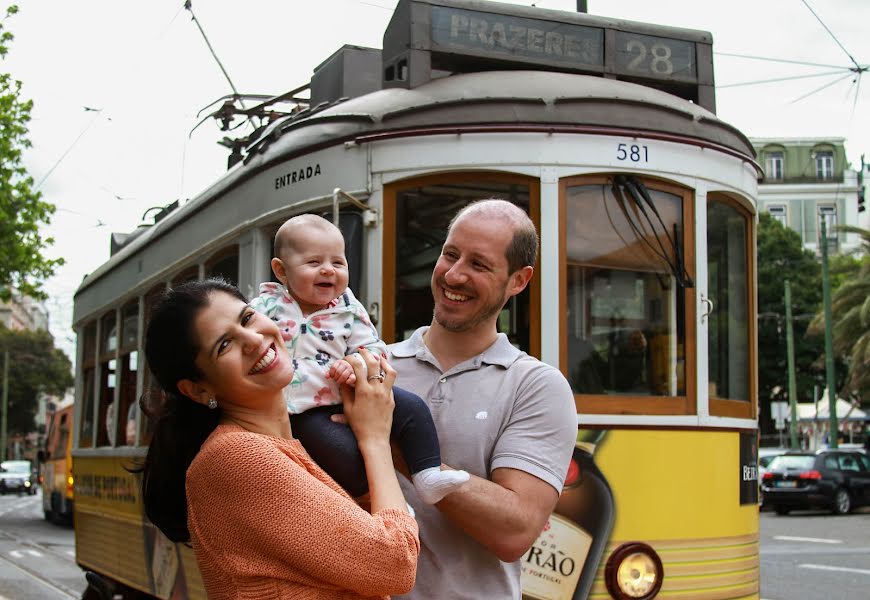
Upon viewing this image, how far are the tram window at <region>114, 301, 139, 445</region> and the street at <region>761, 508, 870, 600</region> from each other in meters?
5.60

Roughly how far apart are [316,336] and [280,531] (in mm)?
644

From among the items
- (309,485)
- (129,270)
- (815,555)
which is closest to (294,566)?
(309,485)

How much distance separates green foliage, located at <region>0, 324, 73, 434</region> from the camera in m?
67.4

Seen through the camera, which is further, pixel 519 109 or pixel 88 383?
pixel 88 383

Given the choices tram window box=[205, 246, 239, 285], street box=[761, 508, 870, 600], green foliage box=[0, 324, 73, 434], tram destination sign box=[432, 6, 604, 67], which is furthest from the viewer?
green foliage box=[0, 324, 73, 434]

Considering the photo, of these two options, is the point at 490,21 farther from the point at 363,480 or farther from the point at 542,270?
the point at 363,480

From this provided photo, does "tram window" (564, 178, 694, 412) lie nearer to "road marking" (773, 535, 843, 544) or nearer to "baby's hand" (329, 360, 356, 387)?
"baby's hand" (329, 360, 356, 387)

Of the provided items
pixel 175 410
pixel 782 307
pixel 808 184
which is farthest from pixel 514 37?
pixel 808 184

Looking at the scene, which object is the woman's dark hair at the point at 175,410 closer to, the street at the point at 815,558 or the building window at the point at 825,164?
the street at the point at 815,558

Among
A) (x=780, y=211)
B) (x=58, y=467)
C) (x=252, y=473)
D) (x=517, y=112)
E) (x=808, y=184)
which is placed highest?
(x=808, y=184)

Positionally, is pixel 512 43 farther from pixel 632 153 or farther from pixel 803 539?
pixel 803 539

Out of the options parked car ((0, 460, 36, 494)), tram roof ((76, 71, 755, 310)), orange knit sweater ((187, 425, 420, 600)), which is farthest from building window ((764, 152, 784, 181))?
orange knit sweater ((187, 425, 420, 600))

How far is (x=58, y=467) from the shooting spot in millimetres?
21469

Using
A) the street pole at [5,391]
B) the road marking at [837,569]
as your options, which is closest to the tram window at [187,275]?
the road marking at [837,569]
